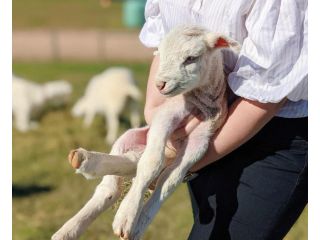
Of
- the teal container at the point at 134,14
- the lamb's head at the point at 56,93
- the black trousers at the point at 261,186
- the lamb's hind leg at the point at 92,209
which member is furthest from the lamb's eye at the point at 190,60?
the teal container at the point at 134,14

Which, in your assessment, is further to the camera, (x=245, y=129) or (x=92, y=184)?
(x=92, y=184)

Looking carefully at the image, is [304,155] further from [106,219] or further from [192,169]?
[106,219]

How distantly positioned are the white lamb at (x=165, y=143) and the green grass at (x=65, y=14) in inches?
749

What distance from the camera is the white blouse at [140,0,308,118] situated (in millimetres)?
2164

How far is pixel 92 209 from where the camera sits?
2.32 metres

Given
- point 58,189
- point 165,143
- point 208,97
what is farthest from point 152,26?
point 58,189

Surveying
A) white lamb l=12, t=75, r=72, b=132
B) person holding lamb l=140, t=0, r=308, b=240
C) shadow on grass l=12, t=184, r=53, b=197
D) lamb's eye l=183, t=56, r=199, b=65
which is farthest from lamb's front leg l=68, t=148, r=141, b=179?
white lamb l=12, t=75, r=72, b=132

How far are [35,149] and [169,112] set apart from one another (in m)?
5.67

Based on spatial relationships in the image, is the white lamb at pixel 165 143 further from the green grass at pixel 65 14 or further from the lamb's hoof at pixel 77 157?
the green grass at pixel 65 14

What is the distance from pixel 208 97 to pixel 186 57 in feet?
0.59

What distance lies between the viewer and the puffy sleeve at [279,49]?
2.16m

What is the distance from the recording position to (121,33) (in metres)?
19.2
